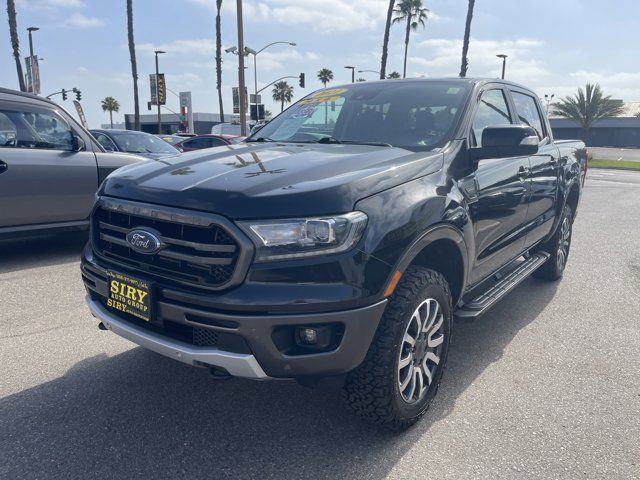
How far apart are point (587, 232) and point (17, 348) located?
316 inches

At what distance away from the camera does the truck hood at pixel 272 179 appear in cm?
229

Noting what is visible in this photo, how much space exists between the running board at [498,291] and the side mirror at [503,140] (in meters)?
0.94

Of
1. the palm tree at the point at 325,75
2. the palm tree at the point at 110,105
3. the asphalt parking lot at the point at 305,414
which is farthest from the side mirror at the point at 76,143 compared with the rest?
the palm tree at the point at 110,105

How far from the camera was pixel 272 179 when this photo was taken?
2465 millimetres

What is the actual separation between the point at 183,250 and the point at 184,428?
1.00 meters

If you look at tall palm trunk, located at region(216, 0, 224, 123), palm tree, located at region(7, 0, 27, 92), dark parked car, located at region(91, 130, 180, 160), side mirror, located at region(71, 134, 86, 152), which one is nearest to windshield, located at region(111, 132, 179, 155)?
dark parked car, located at region(91, 130, 180, 160)

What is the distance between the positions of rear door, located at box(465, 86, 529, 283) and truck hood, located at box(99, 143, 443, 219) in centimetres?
53

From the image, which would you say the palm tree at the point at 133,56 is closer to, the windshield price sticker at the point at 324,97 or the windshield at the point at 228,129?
the windshield at the point at 228,129

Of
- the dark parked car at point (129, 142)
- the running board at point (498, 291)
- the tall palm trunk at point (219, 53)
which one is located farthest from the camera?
the tall palm trunk at point (219, 53)

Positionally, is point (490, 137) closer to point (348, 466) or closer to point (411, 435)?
point (411, 435)

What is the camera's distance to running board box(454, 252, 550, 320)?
329cm

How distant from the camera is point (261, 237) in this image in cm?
225

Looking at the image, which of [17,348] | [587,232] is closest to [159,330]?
[17,348]

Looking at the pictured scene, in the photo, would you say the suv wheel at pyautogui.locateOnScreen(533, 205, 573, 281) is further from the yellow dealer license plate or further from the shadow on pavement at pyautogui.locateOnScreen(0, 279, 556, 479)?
the yellow dealer license plate
